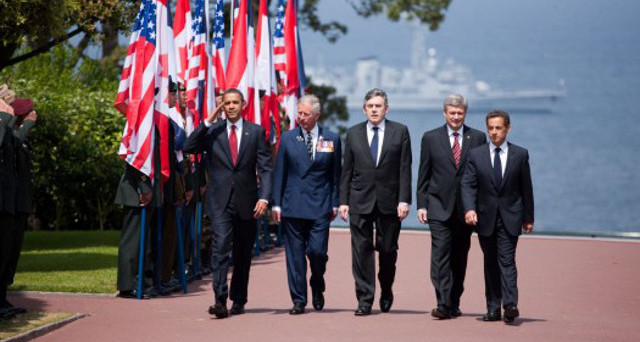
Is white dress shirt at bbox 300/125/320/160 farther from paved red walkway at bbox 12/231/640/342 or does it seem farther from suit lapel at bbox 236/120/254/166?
paved red walkway at bbox 12/231/640/342

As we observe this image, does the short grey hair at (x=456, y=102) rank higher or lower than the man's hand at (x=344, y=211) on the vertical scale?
higher

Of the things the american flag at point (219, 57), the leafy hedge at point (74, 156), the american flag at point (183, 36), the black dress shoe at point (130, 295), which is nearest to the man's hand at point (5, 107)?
the black dress shoe at point (130, 295)

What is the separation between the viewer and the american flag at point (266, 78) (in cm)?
2106

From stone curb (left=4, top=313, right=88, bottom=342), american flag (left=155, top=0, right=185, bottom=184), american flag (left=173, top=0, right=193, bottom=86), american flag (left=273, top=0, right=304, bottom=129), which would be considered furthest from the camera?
american flag (left=273, top=0, right=304, bottom=129)

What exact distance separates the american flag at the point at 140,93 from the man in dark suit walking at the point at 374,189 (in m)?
2.58

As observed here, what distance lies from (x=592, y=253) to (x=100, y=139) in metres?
8.90

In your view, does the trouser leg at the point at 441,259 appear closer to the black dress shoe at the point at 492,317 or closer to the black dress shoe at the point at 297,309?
the black dress shoe at the point at 492,317

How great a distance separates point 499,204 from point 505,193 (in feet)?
0.39

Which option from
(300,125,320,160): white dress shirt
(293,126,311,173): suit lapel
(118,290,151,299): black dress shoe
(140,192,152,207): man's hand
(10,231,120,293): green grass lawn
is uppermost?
(300,125,320,160): white dress shirt

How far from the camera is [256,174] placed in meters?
14.3

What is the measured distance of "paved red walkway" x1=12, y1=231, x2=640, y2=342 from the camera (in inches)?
503

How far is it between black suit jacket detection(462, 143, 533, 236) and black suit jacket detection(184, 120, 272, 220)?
1974 mm

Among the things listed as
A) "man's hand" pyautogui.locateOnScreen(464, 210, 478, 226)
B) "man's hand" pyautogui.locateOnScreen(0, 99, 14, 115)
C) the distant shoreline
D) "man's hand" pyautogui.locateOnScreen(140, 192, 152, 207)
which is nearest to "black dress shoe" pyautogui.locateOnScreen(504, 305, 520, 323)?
"man's hand" pyautogui.locateOnScreen(464, 210, 478, 226)

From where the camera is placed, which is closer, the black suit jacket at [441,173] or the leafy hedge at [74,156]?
the black suit jacket at [441,173]
